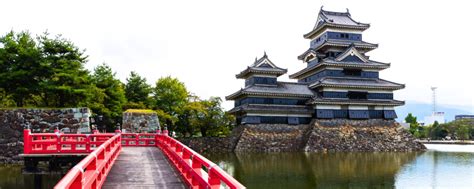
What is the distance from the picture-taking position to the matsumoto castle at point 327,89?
3691 centimetres

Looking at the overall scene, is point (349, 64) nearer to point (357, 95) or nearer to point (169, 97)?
point (357, 95)

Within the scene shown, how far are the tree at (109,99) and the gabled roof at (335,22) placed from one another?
21.6m

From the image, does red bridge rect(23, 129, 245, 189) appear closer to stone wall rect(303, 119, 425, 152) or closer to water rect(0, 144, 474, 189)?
water rect(0, 144, 474, 189)

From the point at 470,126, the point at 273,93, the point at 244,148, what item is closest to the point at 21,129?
the point at 244,148

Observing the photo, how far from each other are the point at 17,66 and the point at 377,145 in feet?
98.6

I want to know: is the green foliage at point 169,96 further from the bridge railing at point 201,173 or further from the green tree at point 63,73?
the bridge railing at point 201,173

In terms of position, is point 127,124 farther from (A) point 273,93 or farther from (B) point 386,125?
(B) point 386,125

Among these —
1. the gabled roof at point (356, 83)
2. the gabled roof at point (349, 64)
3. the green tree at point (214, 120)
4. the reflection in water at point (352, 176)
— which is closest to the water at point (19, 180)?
the reflection in water at point (352, 176)

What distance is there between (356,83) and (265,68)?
918 centimetres

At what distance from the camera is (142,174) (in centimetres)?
927

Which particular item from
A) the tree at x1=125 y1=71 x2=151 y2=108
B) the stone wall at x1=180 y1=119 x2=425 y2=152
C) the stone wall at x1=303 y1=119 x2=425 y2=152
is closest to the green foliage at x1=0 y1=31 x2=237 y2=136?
the tree at x1=125 y1=71 x2=151 y2=108

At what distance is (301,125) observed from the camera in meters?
37.6

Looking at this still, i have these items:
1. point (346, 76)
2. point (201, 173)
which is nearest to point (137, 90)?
point (346, 76)

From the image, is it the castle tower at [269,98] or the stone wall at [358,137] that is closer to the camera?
the stone wall at [358,137]
